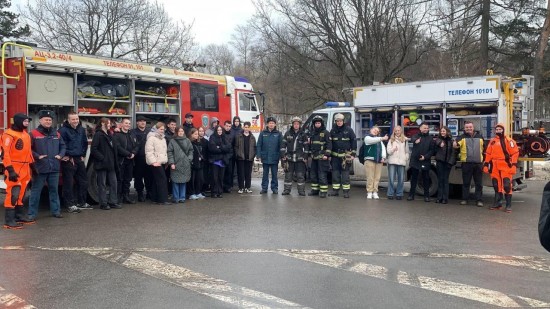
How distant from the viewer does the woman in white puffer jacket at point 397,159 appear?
11.2m

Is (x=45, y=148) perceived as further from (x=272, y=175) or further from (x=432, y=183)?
(x=432, y=183)

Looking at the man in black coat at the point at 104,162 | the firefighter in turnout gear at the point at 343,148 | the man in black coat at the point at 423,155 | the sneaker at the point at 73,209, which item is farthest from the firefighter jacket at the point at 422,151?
the sneaker at the point at 73,209

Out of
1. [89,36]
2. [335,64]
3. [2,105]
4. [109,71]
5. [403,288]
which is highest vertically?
[89,36]

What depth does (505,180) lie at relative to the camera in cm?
980

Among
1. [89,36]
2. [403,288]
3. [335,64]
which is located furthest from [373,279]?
[89,36]

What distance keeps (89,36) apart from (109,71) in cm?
2727

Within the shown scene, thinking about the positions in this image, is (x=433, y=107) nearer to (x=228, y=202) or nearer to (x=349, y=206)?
(x=349, y=206)

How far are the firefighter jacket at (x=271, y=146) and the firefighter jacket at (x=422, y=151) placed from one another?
3168mm

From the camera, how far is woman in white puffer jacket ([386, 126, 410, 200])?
36.8 feet

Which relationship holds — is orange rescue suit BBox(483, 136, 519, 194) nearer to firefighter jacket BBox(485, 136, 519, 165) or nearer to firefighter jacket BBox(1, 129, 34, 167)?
firefighter jacket BBox(485, 136, 519, 165)

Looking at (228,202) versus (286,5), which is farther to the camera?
(286,5)

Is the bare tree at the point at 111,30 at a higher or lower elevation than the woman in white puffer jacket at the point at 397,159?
higher

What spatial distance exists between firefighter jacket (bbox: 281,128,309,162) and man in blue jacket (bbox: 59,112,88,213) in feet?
15.0

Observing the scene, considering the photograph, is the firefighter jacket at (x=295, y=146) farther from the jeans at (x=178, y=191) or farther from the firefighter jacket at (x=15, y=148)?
the firefighter jacket at (x=15, y=148)
